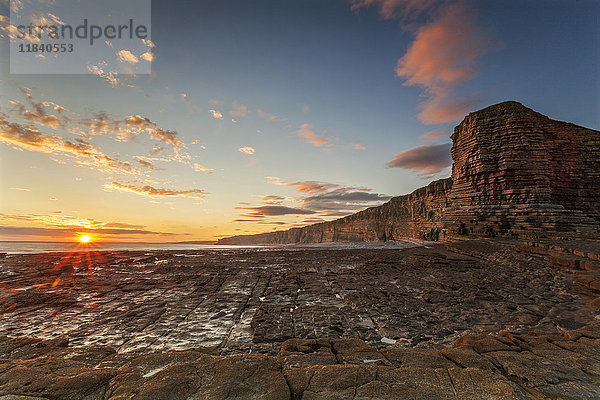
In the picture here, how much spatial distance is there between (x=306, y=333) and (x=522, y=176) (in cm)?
2172

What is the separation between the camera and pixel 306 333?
3836 millimetres

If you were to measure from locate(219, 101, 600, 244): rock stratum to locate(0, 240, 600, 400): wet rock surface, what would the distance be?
992 cm

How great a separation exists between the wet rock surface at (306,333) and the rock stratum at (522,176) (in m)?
9.92

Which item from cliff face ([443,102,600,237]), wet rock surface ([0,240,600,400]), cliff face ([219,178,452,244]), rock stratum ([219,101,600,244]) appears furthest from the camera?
cliff face ([219,178,452,244])

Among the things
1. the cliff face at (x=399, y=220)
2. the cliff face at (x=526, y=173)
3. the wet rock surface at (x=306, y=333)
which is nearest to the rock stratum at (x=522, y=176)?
the cliff face at (x=526, y=173)

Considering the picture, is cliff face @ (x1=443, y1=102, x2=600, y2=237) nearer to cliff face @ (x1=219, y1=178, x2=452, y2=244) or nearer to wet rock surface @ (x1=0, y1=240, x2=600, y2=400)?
cliff face @ (x1=219, y1=178, x2=452, y2=244)

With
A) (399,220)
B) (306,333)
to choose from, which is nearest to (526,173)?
(306,333)

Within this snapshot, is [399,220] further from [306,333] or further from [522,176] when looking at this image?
[306,333]

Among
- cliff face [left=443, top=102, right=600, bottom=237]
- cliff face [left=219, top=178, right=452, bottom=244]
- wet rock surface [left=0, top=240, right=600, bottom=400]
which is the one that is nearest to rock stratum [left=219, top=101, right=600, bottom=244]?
cliff face [left=443, top=102, right=600, bottom=237]

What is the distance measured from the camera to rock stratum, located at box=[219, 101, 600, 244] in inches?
648

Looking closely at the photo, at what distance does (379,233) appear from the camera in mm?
48156

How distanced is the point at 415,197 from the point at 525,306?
36.4m

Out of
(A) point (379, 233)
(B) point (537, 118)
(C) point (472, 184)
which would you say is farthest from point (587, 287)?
(A) point (379, 233)

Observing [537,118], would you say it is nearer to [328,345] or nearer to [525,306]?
[525,306]
